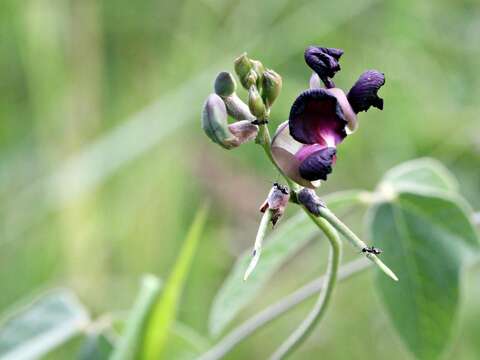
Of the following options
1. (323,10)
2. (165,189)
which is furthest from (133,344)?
(323,10)

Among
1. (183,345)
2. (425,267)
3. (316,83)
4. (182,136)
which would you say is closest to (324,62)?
(316,83)

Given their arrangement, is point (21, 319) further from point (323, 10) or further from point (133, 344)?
point (323, 10)

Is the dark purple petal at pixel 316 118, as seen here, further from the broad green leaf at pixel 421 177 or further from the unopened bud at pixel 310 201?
the broad green leaf at pixel 421 177

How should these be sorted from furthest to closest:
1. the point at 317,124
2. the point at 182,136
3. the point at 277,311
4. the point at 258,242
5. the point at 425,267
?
the point at 182,136 → the point at 425,267 → the point at 277,311 → the point at 317,124 → the point at 258,242

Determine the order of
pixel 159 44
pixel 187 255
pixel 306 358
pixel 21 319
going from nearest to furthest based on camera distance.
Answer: pixel 187 255
pixel 21 319
pixel 306 358
pixel 159 44

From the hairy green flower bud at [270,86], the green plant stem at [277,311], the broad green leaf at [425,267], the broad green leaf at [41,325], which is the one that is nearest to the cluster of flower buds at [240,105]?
the hairy green flower bud at [270,86]

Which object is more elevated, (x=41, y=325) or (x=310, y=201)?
(x=41, y=325)

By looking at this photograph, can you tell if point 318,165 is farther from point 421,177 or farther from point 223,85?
point 421,177
